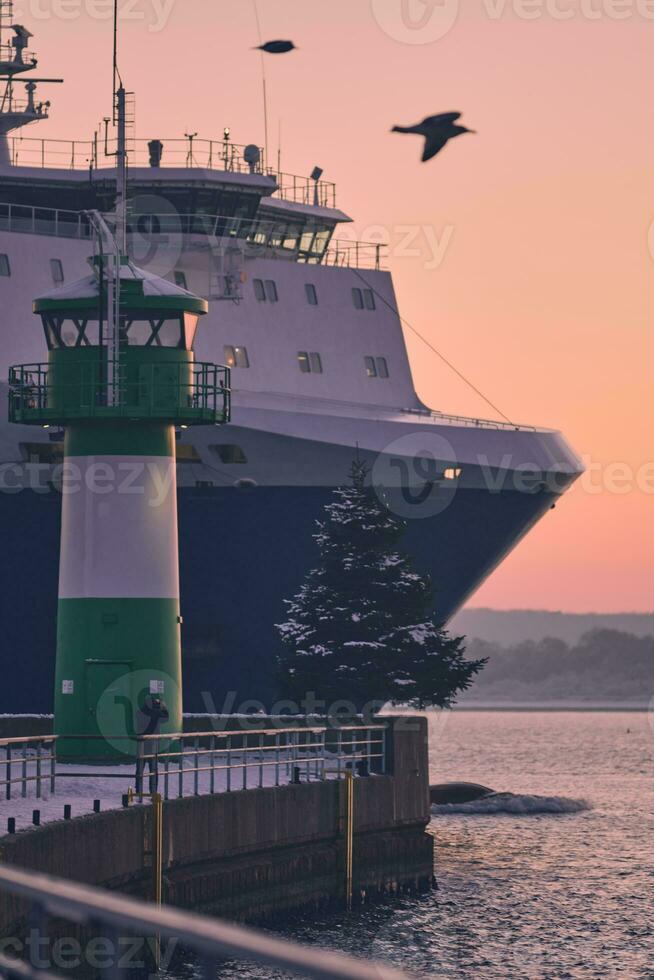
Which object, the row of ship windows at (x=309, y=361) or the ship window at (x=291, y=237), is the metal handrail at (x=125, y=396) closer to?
the row of ship windows at (x=309, y=361)

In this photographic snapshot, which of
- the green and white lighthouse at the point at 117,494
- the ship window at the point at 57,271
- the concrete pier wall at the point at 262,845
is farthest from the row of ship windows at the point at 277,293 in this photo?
the concrete pier wall at the point at 262,845

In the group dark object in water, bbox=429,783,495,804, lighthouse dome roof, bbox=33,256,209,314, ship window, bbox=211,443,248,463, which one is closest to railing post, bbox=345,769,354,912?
lighthouse dome roof, bbox=33,256,209,314

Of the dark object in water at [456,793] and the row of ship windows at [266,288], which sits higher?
the row of ship windows at [266,288]

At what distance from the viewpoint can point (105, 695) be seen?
30.8m

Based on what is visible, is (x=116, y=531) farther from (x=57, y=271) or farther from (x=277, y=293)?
(x=277, y=293)

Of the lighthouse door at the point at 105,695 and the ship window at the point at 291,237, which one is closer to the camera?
the lighthouse door at the point at 105,695

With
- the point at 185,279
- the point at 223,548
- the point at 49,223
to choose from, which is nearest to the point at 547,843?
the point at 223,548

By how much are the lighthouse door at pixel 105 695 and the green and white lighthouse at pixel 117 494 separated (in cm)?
2

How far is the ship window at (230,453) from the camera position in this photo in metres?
46.0

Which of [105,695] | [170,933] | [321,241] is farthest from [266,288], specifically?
[170,933]

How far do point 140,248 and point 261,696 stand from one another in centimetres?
1258

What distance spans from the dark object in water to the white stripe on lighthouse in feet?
91.7

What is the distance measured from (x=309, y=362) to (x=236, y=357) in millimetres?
2511

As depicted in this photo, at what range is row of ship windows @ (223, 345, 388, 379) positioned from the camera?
49.6 m
